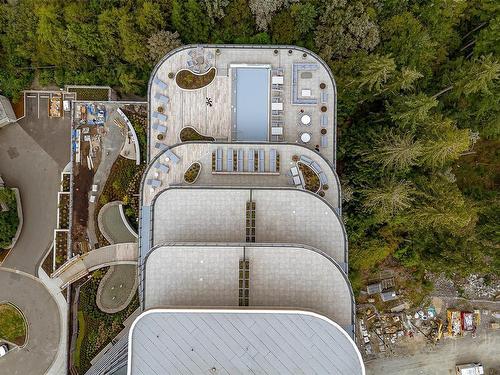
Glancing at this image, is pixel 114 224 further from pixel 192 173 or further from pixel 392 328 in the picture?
pixel 392 328

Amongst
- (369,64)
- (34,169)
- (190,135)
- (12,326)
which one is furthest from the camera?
(34,169)

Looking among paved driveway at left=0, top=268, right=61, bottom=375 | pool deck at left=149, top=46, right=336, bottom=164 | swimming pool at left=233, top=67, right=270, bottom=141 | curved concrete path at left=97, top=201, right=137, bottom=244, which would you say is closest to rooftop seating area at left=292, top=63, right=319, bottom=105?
pool deck at left=149, top=46, right=336, bottom=164

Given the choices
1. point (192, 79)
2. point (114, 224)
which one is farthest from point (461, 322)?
point (114, 224)

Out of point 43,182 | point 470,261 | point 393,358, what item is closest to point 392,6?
point 470,261

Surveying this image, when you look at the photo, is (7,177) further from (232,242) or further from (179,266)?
(232,242)

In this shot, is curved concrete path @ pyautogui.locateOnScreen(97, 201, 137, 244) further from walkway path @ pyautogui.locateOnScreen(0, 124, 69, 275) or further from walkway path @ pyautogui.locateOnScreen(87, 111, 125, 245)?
walkway path @ pyautogui.locateOnScreen(0, 124, 69, 275)

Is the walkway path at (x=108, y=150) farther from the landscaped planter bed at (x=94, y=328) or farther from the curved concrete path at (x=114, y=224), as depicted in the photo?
the landscaped planter bed at (x=94, y=328)

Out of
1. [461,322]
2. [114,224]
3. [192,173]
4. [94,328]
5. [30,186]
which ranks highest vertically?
[192,173]
